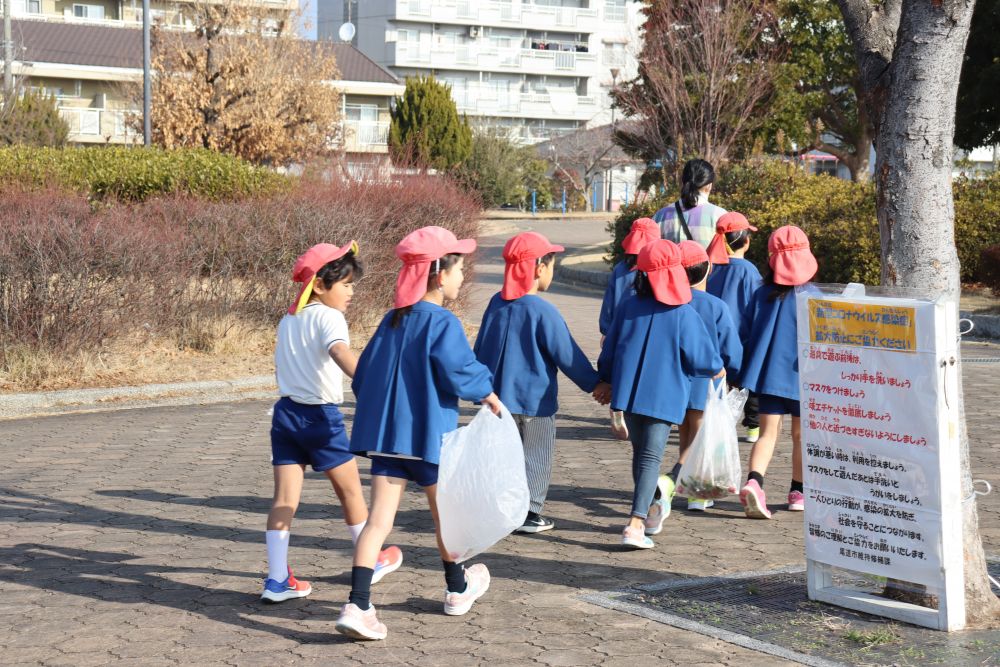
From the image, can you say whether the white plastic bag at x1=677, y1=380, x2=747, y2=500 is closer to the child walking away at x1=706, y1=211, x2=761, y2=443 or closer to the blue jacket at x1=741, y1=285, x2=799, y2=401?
the blue jacket at x1=741, y1=285, x2=799, y2=401

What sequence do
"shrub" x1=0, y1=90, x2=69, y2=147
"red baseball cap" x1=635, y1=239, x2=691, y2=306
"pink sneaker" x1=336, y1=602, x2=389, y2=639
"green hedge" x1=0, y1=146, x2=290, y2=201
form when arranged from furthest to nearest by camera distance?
"shrub" x1=0, y1=90, x2=69, y2=147
"green hedge" x1=0, y1=146, x2=290, y2=201
"red baseball cap" x1=635, y1=239, x2=691, y2=306
"pink sneaker" x1=336, y1=602, x2=389, y2=639

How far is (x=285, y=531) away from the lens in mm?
5230

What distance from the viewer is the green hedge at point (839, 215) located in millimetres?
17594

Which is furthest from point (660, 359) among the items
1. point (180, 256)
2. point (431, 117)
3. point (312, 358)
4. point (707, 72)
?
point (431, 117)

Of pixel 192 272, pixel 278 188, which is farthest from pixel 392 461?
pixel 278 188

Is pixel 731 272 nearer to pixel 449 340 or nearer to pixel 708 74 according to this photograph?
pixel 449 340

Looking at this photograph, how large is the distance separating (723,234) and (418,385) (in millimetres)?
3771

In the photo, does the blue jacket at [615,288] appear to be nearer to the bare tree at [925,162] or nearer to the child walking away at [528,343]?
the child walking away at [528,343]

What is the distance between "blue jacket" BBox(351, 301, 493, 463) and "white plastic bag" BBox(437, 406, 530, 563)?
0.08m

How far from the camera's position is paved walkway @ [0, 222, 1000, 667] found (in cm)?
472

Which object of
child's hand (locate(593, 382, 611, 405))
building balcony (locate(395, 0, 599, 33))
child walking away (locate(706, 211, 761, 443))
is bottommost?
child's hand (locate(593, 382, 611, 405))

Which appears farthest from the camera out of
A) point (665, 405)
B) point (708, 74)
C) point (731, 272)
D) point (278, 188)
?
point (708, 74)

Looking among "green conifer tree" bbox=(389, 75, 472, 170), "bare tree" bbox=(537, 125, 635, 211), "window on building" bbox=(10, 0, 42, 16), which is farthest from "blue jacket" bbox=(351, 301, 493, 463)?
"bare tree" bbox=(537, 125, 635, 211)

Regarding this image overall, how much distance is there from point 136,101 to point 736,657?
31003 millimetres
